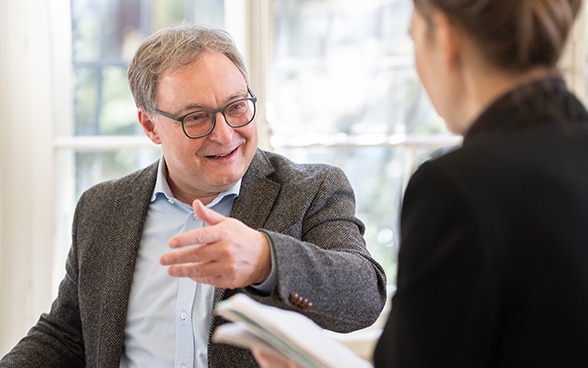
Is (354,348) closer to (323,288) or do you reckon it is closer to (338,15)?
(338,15)

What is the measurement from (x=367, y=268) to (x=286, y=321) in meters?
0.66

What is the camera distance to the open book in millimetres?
1061

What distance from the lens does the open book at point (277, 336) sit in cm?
106

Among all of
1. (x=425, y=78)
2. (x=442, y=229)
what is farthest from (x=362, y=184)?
(x=442, y=229)

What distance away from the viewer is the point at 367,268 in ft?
5.69

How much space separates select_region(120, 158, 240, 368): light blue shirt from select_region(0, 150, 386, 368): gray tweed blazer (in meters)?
0.03

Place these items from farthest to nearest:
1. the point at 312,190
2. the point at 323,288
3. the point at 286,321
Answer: the point at 312,190 → the point at 323,288 → the point at 286,321

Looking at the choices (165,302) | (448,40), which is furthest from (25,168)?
(448,40)

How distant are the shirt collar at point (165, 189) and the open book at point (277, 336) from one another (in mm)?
891

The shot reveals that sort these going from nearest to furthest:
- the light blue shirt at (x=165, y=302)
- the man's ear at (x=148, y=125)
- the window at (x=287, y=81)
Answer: the light blue shirt at (x=165, y=302) → the man's ear at (x=148, y=125) → the window at (x=287, y=81)

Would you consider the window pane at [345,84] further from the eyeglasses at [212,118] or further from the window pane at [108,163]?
the eyeglasses at [212,118]

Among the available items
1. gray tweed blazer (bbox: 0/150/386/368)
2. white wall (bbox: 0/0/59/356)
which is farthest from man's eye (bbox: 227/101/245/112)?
white wall (bbox: 0/0/59/356)

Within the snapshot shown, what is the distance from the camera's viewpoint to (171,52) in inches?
77.9

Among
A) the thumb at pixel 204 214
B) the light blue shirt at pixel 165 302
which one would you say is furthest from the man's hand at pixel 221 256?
the light blue shirt at pixel 165 302
